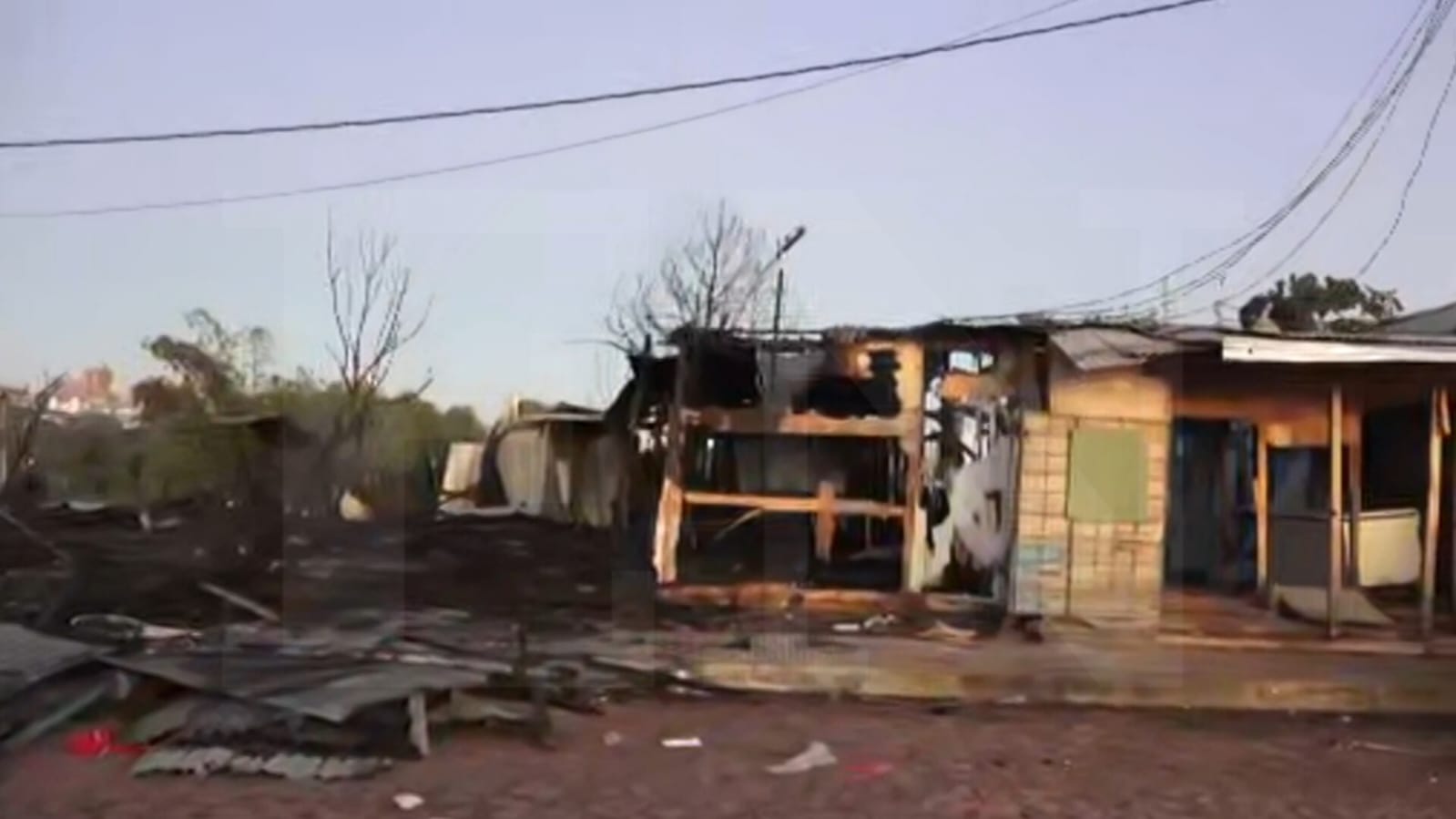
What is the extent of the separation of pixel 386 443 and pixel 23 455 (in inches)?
245

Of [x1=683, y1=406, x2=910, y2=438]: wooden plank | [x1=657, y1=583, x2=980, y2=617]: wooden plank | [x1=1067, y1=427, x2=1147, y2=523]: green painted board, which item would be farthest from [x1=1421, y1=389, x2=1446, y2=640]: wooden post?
[x1=683, y1=406, x2=910, y2=438]: wooden plank

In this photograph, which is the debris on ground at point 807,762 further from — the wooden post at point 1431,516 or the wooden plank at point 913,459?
the wooden post at point 1431,516

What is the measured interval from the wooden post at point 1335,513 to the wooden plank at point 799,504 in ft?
13.4

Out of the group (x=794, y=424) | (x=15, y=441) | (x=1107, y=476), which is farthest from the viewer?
(x=15, y=441)

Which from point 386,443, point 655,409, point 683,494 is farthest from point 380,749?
point 386,443

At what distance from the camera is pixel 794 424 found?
16.1 m

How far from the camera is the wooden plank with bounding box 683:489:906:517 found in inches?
638

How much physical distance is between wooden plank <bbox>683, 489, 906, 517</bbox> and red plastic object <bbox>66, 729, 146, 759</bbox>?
776 cm

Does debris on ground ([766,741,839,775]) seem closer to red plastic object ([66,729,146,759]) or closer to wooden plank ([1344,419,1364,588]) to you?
red plastic object ([66,729,146,759])

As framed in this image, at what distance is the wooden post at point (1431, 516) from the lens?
46.0 feet

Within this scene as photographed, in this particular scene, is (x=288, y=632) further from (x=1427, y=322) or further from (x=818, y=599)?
(x=1427, y=322)

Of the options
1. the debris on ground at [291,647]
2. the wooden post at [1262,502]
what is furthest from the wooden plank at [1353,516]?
the debris on ground at [291,647]

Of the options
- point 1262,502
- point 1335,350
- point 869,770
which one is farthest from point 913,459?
point 869,770

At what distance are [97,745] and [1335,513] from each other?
11.1 meters
